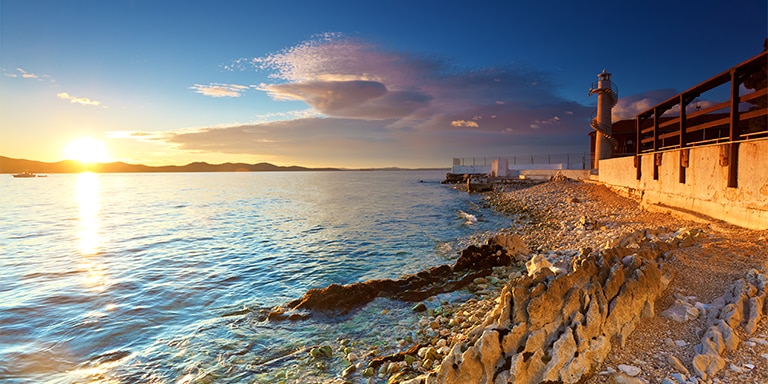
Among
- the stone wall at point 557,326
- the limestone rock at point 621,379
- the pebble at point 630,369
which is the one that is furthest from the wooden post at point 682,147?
the limestone rock at point 621,379

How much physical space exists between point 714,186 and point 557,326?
11.3 metres

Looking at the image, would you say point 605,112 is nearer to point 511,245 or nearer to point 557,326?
point 511,245

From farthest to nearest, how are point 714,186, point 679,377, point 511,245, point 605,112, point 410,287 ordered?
point 605,112, point 511,245, point 714,186, point 410,287, point 679,377

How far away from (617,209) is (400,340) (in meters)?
15.8

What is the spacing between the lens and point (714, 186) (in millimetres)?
11633

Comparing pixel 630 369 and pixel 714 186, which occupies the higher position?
pixel 714 186

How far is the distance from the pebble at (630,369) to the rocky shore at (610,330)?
12mm

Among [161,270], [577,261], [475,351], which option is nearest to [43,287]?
[161,270]

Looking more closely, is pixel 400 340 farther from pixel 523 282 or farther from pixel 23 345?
pixel 23 345

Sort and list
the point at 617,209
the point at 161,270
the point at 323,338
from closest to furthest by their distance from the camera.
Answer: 1. the point at 323,338
2. the point at 161,270
3. the point at 617,209

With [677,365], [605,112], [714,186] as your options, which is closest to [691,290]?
[677,365]

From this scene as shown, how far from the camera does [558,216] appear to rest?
20.3m

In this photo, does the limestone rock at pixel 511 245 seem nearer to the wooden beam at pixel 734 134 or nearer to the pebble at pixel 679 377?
the wooden beam at pixel 734 134

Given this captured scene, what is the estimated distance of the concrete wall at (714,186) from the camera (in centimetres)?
966
